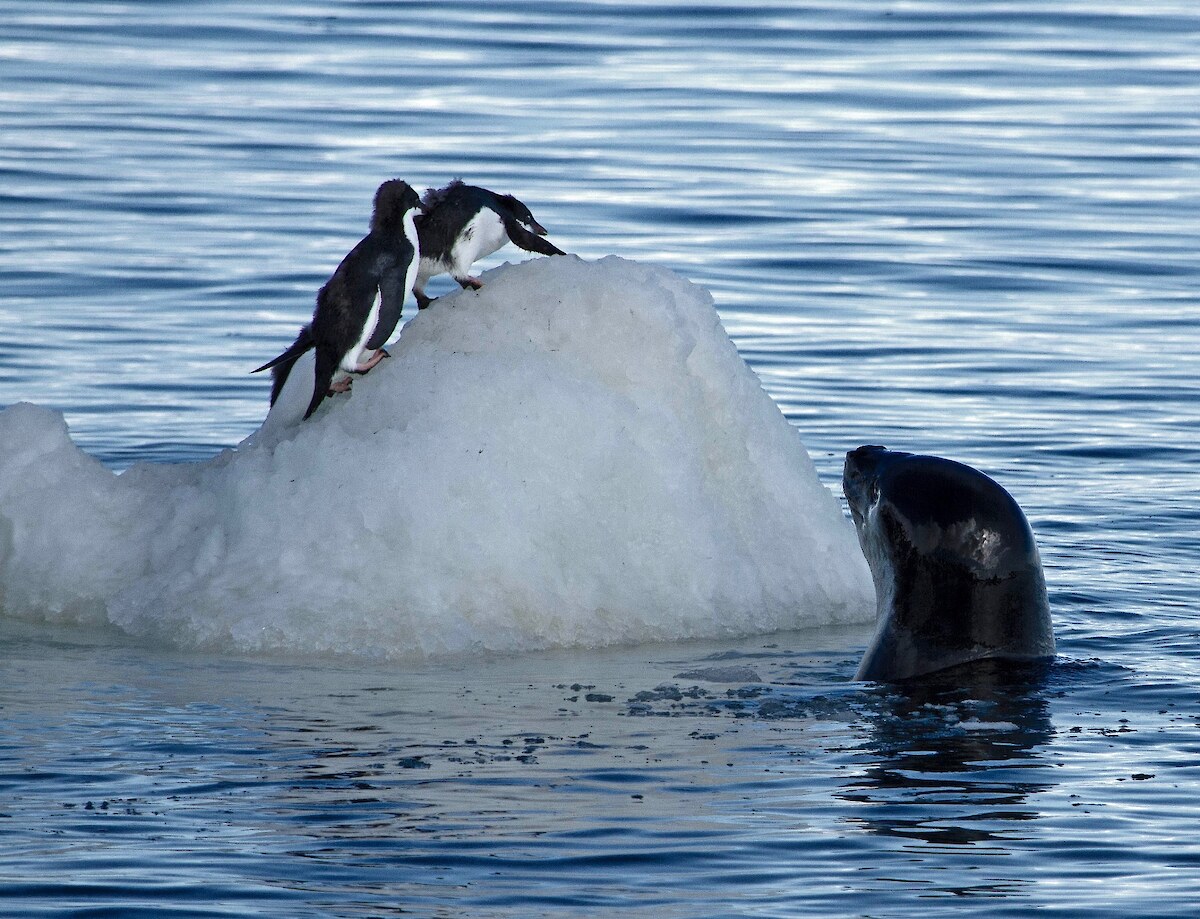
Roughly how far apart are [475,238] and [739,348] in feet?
16.6

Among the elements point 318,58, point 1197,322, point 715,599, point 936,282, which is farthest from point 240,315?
point 318,58

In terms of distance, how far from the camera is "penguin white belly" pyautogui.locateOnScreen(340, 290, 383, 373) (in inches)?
318

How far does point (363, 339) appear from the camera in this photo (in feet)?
26.6

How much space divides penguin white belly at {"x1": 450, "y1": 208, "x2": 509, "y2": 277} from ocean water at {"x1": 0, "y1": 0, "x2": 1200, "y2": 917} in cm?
189

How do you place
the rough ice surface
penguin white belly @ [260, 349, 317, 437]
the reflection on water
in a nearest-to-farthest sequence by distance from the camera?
the reflection on water → the rough ice surface → penguin white belly @ [260, 349, 317, 437]

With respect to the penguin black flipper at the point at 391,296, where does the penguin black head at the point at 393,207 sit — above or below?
above

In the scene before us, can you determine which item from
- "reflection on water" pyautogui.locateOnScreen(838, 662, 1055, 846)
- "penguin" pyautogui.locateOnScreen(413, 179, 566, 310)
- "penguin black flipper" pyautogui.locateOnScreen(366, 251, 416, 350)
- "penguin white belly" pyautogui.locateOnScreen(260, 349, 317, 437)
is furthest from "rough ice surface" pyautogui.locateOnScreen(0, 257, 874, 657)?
"reflection on water" pyautogui.locateOnScreen(838, 662, 1055, 846)

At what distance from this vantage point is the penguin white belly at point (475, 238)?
350 inches

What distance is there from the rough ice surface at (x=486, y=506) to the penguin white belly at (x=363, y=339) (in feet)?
0.46

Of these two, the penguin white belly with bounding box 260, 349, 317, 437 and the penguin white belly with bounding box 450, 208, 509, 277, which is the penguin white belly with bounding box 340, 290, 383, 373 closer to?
the penguin white belly with bounding box 260, 349, 317, 437

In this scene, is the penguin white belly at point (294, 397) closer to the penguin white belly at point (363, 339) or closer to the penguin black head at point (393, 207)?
the penguin white belly at point (363, 339)

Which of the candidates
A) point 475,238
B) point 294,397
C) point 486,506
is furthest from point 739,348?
point 486,506

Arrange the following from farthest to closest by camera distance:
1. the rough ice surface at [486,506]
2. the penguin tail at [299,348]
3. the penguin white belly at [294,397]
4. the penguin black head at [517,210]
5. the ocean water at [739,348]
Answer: the penguin black head at [517,210]
the penguin white belly at [294,397]
the penguin tail at [299,348]
the rough ice surface at [486,506]
the ocean water at [739,348]

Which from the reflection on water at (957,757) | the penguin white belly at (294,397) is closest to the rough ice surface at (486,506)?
the penguin white belly at (294,397)
